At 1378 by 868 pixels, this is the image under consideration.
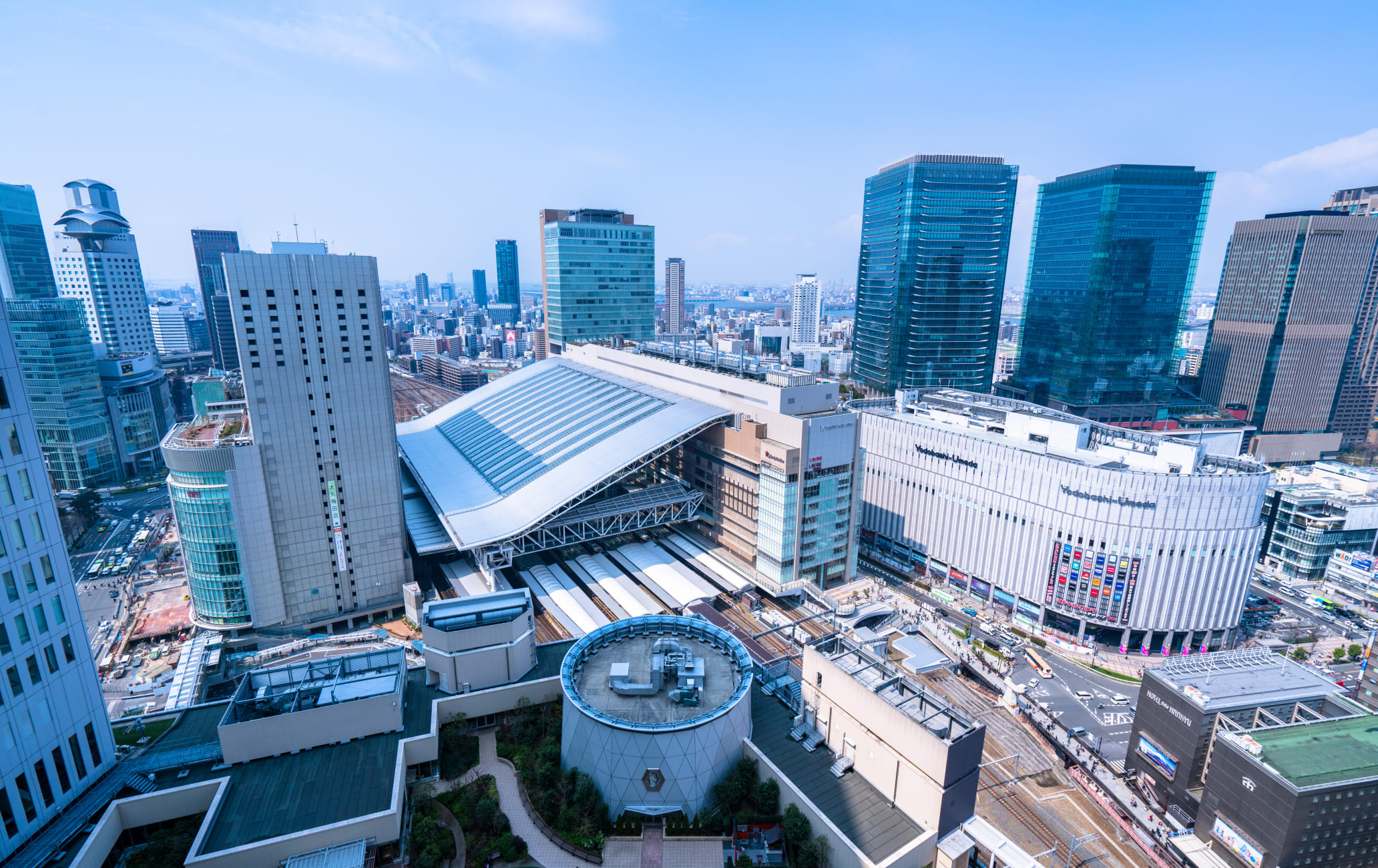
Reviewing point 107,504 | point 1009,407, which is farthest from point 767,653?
point 107,504

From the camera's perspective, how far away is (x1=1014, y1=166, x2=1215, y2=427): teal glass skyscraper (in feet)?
458

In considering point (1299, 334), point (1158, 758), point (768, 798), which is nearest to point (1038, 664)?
point (1158, 758)

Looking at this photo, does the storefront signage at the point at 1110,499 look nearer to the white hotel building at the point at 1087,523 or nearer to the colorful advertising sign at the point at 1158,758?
the white hotel building at the point at 1087,523

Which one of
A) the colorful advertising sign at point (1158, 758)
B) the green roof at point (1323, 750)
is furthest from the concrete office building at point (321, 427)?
the green roof at point (1323, 750)

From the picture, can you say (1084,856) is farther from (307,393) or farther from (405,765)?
(307,393)

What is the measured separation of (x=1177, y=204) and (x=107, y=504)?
23274cm

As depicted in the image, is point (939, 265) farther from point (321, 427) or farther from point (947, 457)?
point (321, 427)

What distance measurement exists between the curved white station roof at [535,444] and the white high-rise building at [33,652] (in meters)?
35.6

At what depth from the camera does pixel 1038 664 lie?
2840 inches

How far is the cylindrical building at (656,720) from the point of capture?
40.2 meters

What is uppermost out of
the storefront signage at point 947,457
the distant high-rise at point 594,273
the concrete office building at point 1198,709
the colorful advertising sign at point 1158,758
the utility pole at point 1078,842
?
the distant high-rise at point 594,273

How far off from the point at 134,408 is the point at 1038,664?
172m

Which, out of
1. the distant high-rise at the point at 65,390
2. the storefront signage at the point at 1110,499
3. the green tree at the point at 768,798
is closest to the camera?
the green tree at the point at 768,798

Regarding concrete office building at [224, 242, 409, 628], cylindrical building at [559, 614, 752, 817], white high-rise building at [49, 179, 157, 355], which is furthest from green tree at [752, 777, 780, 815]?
white high-rise building at [49, 179, 157, 355]
